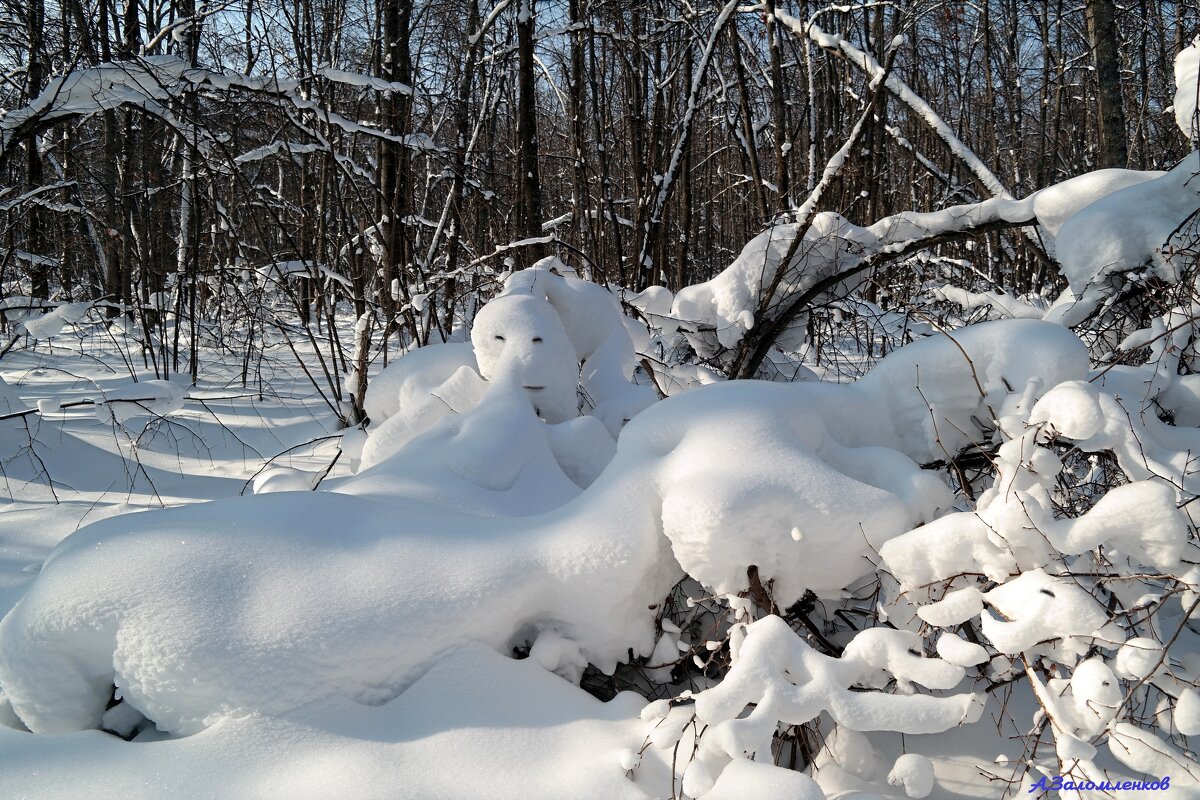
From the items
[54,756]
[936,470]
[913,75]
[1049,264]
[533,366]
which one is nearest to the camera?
[54,756]

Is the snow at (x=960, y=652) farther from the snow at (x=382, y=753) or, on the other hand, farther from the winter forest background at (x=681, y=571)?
the snow at (x=382, y=753)

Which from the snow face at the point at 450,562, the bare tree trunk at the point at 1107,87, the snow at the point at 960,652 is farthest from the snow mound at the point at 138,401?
the bare tree trunk at the point at 1107,87

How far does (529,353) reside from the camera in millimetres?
3082

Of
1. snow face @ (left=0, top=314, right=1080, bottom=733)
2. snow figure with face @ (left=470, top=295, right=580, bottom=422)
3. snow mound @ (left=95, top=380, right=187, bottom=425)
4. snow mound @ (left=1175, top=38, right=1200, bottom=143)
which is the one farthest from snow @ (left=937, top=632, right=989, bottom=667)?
snow mound @ (left=95, top=380, right=187, bottom=425)

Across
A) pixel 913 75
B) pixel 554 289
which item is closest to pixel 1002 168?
pixel 913 75

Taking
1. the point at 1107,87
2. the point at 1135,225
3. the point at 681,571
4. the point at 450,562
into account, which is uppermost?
the point at 1107,87

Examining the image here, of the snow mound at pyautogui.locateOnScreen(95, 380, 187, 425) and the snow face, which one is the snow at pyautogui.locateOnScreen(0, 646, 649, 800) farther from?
the snow mound at pyautogui.locateOnScreen(95, 380, 187, 425)

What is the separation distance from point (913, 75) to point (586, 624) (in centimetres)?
1189

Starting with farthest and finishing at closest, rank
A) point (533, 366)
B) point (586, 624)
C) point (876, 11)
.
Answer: point (876, 11) → point (533, 366) → point (586, 624)

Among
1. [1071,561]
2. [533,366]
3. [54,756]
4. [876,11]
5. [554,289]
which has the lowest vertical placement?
[54,756]

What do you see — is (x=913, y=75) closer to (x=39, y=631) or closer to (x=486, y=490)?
(x=486, y=490)

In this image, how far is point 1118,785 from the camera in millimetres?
1401

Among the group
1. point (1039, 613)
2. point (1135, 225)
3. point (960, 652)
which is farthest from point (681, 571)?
point (1135, 225)

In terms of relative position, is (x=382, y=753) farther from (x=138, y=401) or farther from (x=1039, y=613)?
(x=138, y=401)
